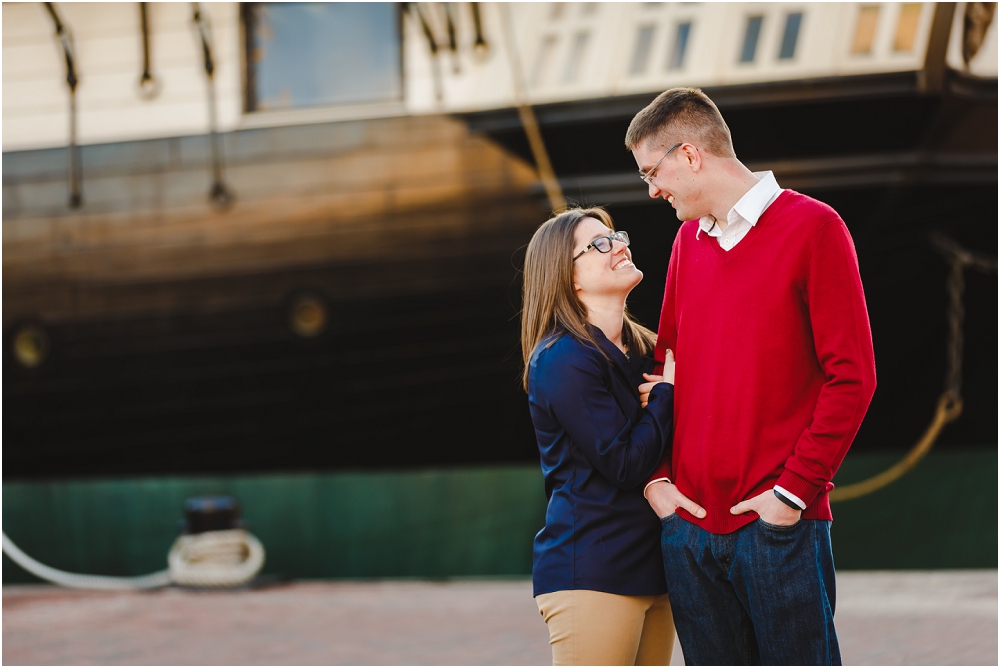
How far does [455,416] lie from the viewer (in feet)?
18.7

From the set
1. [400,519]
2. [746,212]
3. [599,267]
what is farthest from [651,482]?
[400,519]

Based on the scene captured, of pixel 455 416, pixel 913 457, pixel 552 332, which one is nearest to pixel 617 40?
pixel 455 416

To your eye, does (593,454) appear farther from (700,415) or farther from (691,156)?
(691,156)

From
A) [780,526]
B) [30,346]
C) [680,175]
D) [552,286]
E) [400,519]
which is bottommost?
[400,519]

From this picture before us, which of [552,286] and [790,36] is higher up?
[790,36]

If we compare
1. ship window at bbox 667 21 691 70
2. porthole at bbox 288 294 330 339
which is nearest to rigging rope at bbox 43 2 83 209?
porthole at bbox 288 294 330 339

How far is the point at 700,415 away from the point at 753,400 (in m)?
0.12

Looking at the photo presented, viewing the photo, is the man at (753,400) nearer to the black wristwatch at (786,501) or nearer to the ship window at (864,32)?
the black wristwatch at (786,501)

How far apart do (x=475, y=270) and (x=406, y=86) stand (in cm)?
112

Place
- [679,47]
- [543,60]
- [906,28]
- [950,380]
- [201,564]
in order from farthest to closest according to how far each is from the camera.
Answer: [201,564]
[950,380]
[543,60]
[679,47]
[906,28]

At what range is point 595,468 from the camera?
1.92 m

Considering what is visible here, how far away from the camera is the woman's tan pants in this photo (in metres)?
1.88

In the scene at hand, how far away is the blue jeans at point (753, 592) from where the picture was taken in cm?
175

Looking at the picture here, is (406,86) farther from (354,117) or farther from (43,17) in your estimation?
(43,17)
